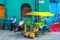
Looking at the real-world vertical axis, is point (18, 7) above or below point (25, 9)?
above

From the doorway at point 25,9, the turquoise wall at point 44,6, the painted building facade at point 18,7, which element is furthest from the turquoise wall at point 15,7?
the turquoise wall at point 44,6

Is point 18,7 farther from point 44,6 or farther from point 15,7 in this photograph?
point 44,6

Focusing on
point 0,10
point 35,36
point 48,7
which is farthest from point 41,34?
point 0,10

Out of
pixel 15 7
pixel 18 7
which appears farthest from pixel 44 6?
pixel 15 7

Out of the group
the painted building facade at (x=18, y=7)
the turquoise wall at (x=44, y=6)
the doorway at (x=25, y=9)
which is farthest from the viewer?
the doorway at (x=25, y=9)

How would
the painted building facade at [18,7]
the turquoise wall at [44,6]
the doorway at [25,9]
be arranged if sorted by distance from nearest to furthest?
the turquoise wall at [44,6] < the painted building facade at [18,7] < the doorway at [25,9]

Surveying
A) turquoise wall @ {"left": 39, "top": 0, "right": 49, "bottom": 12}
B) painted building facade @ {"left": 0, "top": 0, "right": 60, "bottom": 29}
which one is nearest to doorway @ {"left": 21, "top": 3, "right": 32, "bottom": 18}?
painted building facade @ {"left": 0, "top": 0, "right": 60, "bottom": 29}

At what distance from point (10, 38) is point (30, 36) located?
185cm

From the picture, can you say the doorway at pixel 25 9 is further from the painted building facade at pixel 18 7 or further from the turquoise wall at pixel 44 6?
the turquoise wall at pixel 44 6

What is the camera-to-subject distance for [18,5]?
2831 centimetres

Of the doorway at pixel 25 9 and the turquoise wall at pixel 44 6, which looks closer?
the turquoise wall at pixel 44 6

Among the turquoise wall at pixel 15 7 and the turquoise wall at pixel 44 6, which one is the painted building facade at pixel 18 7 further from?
the turquoise wall at pixel 44 6

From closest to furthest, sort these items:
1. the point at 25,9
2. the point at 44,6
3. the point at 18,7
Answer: the point at 44,6 → the point at 18,7 → the point at 25,9

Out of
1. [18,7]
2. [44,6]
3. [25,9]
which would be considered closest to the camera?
[44,6]
